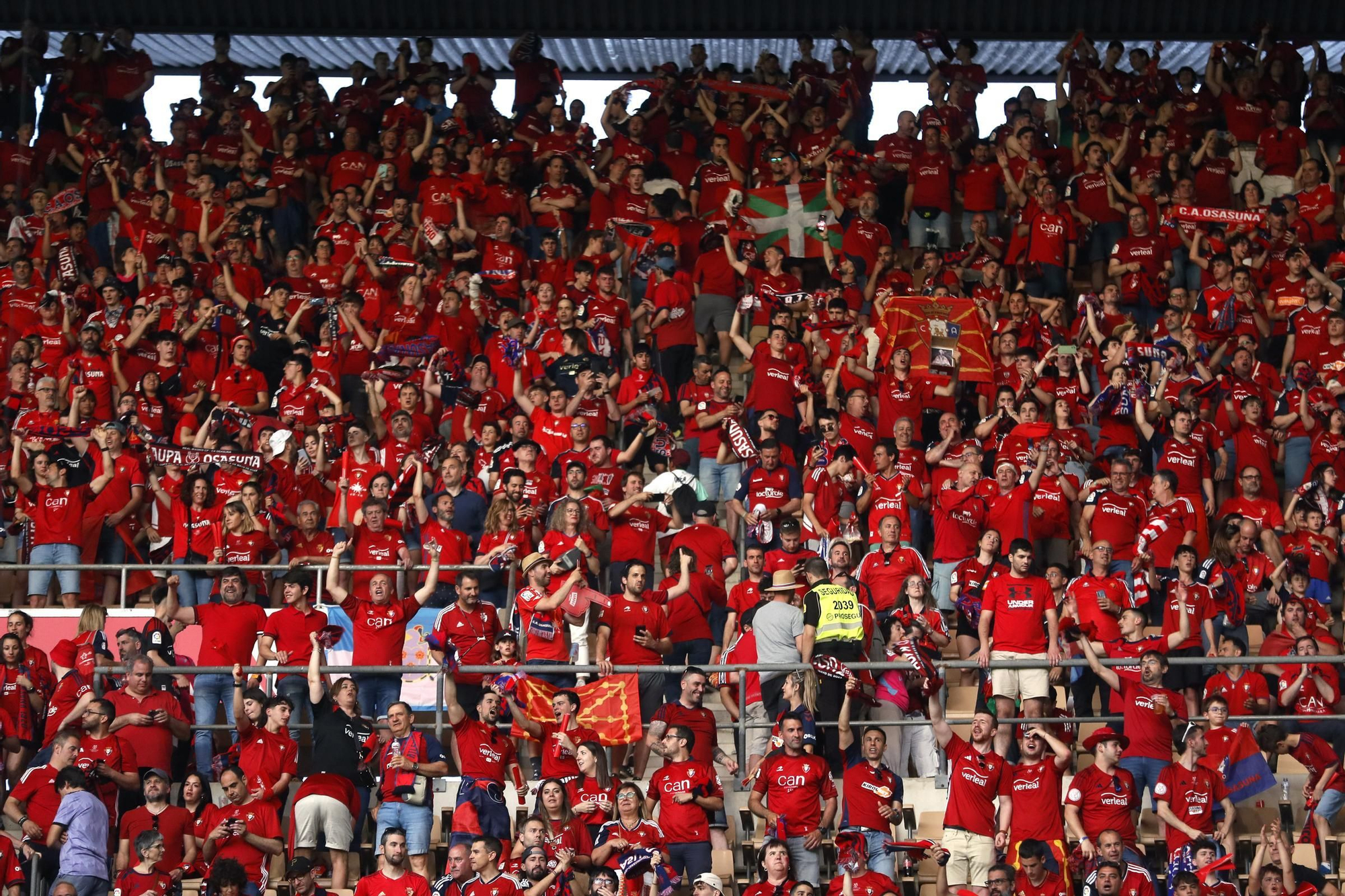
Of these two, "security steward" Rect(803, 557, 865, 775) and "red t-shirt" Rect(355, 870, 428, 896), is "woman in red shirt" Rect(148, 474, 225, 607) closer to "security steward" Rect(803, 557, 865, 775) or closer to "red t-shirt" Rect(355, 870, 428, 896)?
"red t-shirt" Rect(355, 870, 428, 896)

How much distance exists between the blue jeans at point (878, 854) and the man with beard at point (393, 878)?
2.91 meters

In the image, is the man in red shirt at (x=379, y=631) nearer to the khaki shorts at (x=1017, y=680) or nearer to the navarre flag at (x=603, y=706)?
the navarre flag at (x=603, y=706)

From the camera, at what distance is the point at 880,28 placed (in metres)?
23.0

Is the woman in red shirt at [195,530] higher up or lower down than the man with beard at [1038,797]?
higher up

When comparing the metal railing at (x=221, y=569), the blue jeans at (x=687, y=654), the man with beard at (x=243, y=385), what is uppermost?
the man with beard at (x=243, y=385)

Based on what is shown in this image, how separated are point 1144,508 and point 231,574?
7219 mm

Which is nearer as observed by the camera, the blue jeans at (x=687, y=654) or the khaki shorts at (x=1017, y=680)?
the khaki shorts at (x=1017, y=680)

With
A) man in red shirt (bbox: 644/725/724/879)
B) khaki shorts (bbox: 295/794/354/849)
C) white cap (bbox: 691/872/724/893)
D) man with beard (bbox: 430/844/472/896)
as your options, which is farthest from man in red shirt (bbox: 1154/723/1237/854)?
khaki shorts (bbox: 295/794/354/849)

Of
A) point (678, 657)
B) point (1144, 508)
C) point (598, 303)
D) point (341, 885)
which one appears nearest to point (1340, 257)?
point (1144, 508)

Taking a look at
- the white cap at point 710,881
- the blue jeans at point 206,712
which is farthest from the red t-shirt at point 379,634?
the white cap at point 710,881

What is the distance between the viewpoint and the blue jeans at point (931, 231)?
2058cm

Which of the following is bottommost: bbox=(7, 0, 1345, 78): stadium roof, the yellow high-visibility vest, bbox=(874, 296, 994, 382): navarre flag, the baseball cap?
the baseball cap

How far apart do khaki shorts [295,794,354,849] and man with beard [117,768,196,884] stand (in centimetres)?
69

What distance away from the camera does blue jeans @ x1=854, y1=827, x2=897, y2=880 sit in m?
13.1
